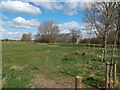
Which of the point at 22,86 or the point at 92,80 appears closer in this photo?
the point at 22,86

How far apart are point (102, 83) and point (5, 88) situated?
10.3ft

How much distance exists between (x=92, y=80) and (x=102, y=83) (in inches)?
15.3

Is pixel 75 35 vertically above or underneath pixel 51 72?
above

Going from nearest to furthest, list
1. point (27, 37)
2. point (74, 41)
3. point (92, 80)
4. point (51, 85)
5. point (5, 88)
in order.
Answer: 1. point (5, 88)
2. point (51, 85)
3. point (92, 80)
4. point (74, 41)
5. point (27, 37)

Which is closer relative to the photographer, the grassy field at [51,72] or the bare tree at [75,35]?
the grassy field at [51,72]

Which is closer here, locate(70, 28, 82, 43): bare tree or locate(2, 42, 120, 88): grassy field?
locate(2, 42, 120, 88): grassy field

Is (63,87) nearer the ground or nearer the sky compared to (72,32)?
nearer the ground

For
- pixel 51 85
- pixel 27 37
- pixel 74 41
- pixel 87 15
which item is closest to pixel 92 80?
pixel 51 85

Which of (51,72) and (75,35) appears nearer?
(51,72)

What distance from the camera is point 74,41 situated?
54938 millimetres

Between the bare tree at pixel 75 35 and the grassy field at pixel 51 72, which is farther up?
the bare tree at pixel 75 35

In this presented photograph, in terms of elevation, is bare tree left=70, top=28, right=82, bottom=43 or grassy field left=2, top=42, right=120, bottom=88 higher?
bare tree left=70, top=28, right=82, bottom=43

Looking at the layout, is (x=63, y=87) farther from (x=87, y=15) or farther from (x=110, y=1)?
(x=87, y=15)

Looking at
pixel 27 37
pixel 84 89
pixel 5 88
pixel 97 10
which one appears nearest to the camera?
pixel 5 88
